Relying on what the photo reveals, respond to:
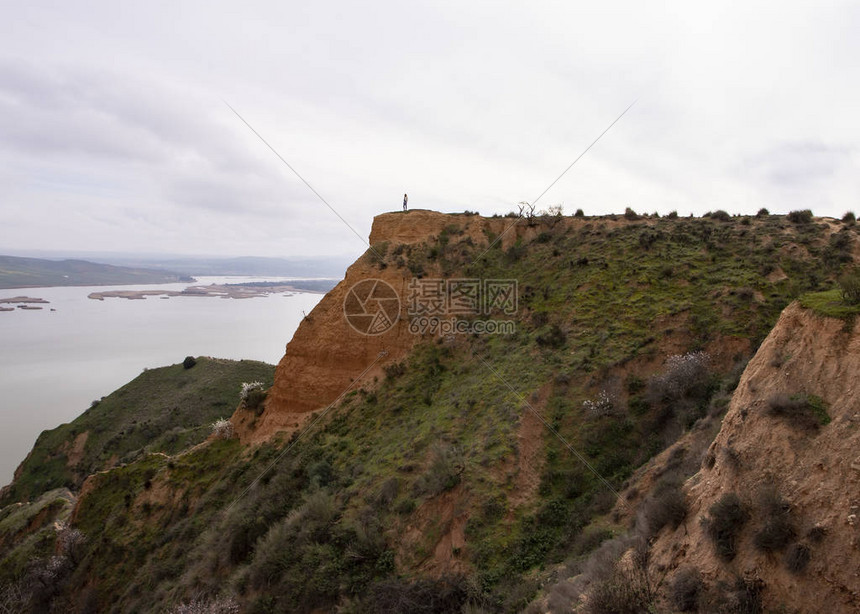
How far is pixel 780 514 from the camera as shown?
15.1 ft

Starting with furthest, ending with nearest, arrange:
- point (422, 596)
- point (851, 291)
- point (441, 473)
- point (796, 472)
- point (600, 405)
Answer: point (600, 405) < point (441, 473) < point (422, 596) < point (851, 291) < point (796, 472)

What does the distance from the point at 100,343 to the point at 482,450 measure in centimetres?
10825

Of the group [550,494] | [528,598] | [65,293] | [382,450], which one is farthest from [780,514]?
[65,293]

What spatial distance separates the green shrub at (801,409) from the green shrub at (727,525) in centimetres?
131

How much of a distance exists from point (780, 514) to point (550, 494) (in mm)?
5252

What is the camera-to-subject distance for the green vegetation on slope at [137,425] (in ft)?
96.6

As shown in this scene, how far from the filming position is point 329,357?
18047 millimetres

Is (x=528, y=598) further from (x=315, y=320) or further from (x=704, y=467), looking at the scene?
(x=315, y=320)

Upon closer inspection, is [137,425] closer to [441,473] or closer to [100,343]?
[441,473]

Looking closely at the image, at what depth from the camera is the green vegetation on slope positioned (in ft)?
96.6

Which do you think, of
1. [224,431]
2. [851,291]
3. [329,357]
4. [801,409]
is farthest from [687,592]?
[224,431]

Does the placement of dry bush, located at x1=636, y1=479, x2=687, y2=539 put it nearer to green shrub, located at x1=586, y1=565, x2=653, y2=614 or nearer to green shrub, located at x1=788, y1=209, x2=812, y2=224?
green shrub, located at x1=586, y1=565, x2=653, y2=614
